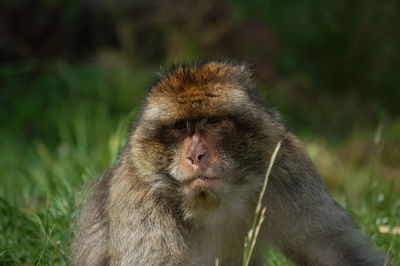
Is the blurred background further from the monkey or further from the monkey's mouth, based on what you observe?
the monkey's mouth

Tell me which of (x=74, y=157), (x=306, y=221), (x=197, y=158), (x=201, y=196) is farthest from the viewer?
(x=74, y=157)

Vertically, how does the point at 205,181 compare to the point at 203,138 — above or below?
below

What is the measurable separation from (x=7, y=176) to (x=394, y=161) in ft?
11.9

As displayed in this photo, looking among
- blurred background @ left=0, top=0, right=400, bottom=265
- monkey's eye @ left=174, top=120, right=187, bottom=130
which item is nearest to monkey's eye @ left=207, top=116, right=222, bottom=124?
monkey's eye @ left=174, top=120, right=187, bottom=130

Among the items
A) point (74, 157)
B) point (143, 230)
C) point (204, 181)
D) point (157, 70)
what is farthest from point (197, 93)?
point (74, 157)

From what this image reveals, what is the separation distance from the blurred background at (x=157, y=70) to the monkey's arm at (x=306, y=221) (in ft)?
3.40

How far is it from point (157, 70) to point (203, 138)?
2641 millimetres

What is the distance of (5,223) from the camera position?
5410 mm

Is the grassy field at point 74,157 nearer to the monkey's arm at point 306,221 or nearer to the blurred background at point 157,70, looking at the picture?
the blurred background at point 157,70

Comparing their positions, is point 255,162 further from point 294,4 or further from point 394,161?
point 294,4

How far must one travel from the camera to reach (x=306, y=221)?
423 centimetres

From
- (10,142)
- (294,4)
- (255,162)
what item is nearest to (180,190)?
(255,162)

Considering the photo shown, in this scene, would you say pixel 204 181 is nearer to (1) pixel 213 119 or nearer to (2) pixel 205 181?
(2) pixel 205 181

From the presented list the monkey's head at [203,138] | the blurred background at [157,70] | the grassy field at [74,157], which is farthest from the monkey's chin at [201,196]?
the blurred background at [157,70]
